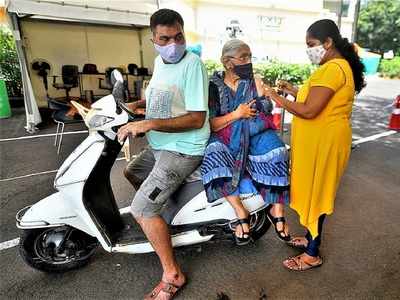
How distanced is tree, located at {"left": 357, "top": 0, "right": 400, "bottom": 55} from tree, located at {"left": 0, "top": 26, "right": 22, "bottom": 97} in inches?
1189

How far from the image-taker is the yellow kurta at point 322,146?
205cm

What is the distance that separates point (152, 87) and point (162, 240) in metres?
0.99

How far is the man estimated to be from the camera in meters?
1.96

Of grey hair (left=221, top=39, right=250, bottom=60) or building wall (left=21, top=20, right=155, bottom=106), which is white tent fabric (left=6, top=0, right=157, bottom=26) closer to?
building wall (left=21, top=20, right=155, bottom=106)

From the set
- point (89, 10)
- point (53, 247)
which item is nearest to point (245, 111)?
point (53, 247)

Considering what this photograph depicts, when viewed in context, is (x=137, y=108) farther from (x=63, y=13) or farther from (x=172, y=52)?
(x=63, y=13)

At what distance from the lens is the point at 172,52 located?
6.57 feet

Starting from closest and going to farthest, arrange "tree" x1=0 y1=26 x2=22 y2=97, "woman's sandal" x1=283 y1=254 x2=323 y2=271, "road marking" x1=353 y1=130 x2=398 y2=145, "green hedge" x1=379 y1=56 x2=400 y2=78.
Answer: "woman's sandal" x1=283 y1=254 x2=323 y2=271
"road marking" x1=353 y1=130 x2=398 y2=145
"tree" x1=0 y1=26 x2=22 y2=97
"green hedge" x1=379 y1=56 x2=400 y2=78

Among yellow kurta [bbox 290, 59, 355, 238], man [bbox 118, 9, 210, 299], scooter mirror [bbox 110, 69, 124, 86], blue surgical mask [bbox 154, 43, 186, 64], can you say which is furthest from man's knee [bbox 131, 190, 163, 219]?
yellow kurta [bbox 290, 59, 355, 238]

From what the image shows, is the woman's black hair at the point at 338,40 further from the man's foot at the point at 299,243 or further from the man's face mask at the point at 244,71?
the man's foot at the point at 299,243

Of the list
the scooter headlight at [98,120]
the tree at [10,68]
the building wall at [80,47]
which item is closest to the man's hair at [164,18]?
the scooter headlight at [98,120]

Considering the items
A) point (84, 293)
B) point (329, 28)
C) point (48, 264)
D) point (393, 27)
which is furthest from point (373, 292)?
point (393, 27)

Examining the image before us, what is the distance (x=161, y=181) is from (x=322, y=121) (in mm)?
1110

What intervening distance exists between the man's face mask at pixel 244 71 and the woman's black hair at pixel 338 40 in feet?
1.43
